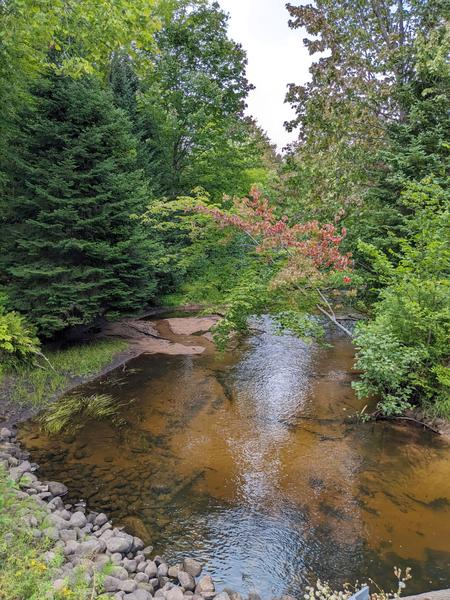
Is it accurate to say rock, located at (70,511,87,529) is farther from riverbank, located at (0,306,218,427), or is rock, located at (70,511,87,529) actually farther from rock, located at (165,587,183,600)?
riverbank, located at (0,306,218,427)

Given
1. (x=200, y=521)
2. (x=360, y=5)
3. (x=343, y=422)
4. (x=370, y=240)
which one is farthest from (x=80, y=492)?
(x=360, y=5)

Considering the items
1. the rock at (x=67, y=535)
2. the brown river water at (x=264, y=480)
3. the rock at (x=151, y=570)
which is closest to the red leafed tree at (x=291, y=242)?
the brown river water at (x=264, y=480)

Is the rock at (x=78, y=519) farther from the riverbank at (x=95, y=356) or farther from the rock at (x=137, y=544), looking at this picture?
the riverbank at (x=95, y=356)

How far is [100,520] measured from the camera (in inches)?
171

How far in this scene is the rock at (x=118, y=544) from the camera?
12.5 feet

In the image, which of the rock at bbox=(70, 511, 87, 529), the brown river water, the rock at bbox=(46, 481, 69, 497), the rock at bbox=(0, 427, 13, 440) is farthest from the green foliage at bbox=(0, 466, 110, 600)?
the rock at bbox=(0, 427, 13, 440)

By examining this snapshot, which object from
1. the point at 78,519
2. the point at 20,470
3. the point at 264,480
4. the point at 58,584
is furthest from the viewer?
the point at 264,480

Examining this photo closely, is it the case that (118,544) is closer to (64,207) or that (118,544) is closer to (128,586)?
(128,586)

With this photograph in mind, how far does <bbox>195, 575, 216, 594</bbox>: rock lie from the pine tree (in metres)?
6.31

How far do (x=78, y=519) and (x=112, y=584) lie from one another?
1.20 m

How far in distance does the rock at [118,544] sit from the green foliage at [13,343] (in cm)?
435

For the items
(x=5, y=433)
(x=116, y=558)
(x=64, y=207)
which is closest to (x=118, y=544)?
(x=116, y=558)

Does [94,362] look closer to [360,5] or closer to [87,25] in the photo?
[87,25]

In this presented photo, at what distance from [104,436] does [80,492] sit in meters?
1.38
